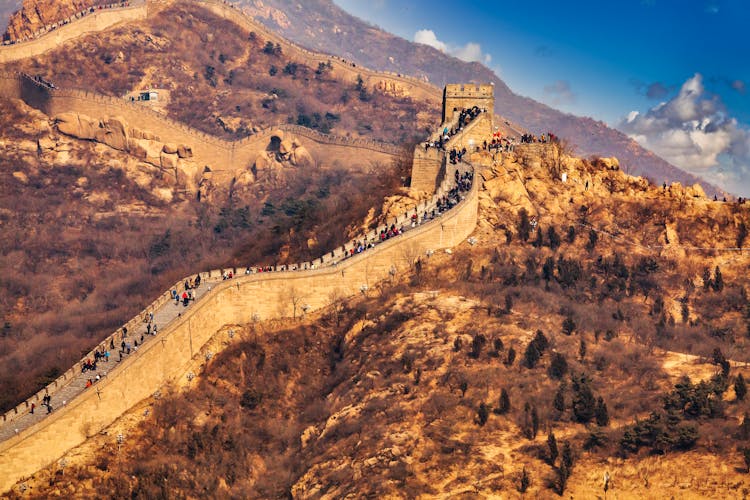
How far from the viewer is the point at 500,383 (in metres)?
40.4

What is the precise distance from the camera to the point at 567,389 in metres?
39.6

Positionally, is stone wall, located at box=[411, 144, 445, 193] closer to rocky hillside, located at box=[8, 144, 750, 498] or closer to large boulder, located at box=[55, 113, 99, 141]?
rocky hillside, located at box=[8, 144, 750, 498]

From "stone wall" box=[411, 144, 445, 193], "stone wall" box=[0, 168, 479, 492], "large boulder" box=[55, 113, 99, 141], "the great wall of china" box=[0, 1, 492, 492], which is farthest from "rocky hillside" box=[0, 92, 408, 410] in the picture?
"stone wall" box=[0, 168, 479, 492]

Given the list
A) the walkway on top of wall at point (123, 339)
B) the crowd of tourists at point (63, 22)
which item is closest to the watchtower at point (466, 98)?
the walkway on top of wall at point (123, 339)

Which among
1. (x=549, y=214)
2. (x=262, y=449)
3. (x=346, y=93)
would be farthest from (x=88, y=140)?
(x=262, y=449)

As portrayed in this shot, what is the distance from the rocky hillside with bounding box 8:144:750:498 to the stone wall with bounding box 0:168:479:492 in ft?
2.22

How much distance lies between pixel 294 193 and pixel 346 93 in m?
40.4

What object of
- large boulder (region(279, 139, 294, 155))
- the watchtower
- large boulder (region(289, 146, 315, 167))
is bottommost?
large boulder (region(289, 146, 315, 167))

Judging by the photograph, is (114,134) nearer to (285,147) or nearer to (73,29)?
(285,147)

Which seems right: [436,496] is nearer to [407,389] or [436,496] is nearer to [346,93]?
[407,389]

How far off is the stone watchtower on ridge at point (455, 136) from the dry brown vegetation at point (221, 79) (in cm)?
3794

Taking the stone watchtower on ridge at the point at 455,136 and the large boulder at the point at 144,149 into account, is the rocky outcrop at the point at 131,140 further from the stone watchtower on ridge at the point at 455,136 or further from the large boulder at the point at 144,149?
the stone watchtower on ridge at the point at 455,136

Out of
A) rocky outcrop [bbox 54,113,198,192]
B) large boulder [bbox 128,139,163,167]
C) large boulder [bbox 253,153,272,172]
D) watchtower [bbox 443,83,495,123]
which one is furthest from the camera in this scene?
large boulder [bbox 253,153,272,172]

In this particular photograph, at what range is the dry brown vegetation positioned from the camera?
11400 centimetres
